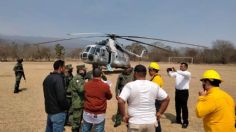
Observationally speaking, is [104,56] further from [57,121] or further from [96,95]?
[57,121]

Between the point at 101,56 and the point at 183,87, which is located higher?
the point at 101,56

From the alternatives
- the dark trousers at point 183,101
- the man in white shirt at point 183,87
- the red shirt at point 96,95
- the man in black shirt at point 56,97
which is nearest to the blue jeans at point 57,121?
the man in black shirt at point 56,97

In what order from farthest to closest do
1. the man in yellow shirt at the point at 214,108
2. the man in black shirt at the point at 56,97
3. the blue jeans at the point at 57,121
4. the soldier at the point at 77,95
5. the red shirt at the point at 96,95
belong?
the soldier at the point at 77,95 < the red shirt at the point at 96,95 < the blue jeans at the point at 57,121 < the man in black shirt at the point at 56,97 < the man in yellow shirt at the point at 214,108

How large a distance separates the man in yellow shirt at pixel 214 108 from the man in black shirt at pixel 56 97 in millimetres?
2262

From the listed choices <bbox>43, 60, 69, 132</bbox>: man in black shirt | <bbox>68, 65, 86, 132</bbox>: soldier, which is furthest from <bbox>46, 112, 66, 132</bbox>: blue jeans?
<bbox>68, 65, 86, 132</bbox>: soldier

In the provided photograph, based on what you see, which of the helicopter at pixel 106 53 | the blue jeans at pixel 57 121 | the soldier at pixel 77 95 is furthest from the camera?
the helicopter at pixel 106 53

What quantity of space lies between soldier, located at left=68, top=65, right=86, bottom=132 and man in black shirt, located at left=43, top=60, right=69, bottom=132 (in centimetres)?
128

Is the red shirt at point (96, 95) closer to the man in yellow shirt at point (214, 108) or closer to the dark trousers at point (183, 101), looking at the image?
the man in yellow shirt at point (214, 108)

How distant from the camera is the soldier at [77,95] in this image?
20.6 ft

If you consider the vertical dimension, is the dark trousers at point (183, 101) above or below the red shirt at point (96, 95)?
below

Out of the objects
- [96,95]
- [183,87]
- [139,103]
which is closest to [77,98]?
[96,95]

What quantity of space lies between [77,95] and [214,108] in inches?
140

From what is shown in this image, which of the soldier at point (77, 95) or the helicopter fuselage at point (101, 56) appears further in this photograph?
the helicopter fuselage at point (101, 56)

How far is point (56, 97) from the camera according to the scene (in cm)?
484
